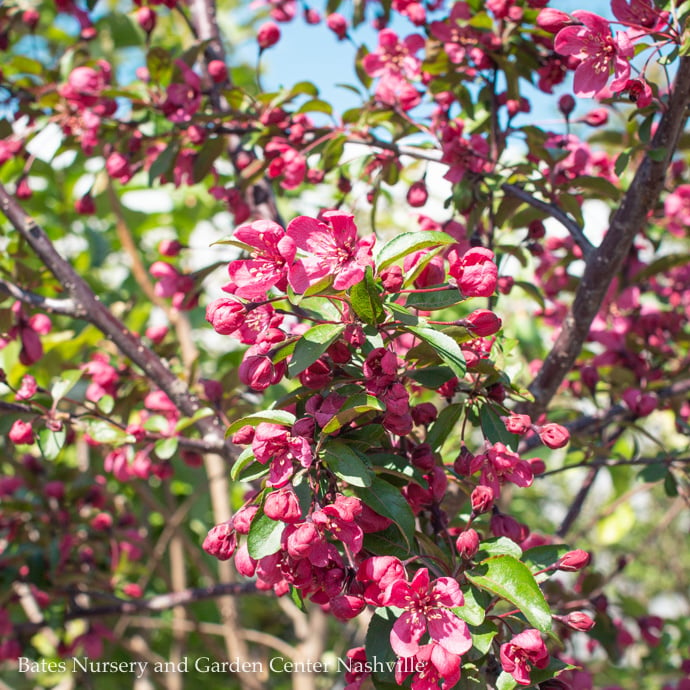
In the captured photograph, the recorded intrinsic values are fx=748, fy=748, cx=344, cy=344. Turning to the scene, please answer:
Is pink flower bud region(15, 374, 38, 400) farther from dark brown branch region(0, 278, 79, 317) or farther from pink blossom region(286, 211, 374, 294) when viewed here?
pink blossom region(286, 211, 374, 294)

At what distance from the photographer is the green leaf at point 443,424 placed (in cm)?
124

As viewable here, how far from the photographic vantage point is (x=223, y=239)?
1.07 meters

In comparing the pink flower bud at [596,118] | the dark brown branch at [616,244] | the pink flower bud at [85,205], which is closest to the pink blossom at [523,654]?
the dark brown branch at [616,244]

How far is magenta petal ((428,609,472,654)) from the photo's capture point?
98 cm

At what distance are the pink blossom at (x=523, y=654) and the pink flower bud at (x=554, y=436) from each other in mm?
299

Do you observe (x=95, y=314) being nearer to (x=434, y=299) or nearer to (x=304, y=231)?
(x=304, y=231)

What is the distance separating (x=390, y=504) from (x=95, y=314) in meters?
0.99

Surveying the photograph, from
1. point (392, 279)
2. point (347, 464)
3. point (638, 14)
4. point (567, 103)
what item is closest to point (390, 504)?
point (347, 464)

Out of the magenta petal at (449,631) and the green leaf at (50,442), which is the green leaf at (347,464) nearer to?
the magenta petal at (449,631)

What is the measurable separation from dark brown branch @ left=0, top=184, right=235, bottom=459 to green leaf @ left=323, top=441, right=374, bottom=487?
734mm

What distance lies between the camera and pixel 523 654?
1031 millimetres

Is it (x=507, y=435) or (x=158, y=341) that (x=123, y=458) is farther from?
(x=507, y=435)

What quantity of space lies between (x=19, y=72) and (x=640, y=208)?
1766 mm

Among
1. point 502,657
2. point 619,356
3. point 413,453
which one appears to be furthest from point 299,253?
point 619,356
